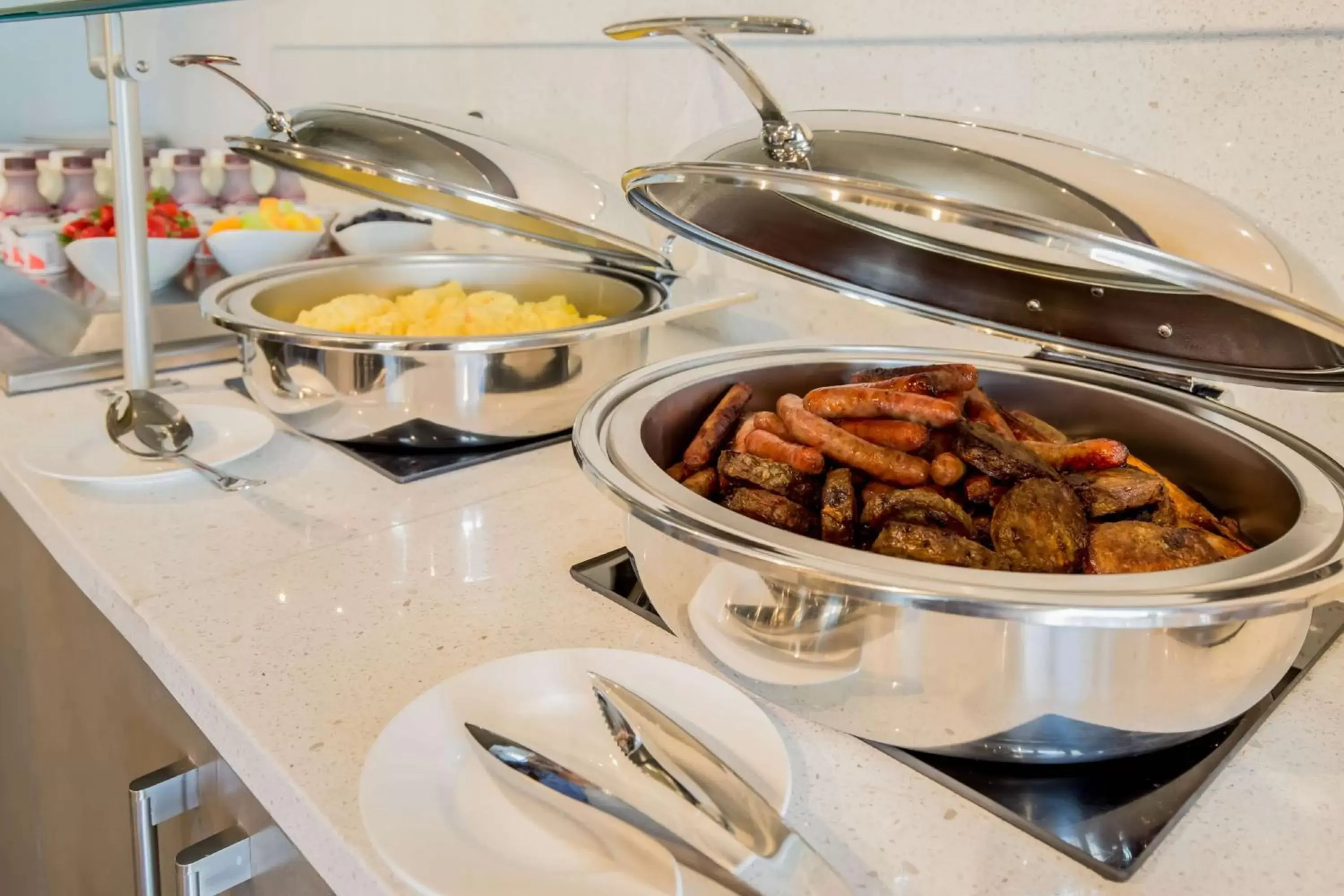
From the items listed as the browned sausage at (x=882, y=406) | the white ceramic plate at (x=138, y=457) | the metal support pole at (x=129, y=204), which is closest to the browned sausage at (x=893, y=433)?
the browned sausage at (x=882, y=406)

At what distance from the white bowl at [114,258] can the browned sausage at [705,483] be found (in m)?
1.39

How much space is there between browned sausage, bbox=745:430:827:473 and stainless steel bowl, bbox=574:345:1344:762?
119mm

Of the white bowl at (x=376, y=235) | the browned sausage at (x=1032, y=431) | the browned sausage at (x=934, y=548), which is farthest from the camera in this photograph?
the white bowl at (x=376, y=235)

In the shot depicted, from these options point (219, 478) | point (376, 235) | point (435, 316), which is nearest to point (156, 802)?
point (219, 478)

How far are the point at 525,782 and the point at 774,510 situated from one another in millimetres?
278

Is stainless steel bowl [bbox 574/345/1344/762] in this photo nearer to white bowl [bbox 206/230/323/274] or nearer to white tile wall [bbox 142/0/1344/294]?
white tile wall [bbox 142/0/1344/294]

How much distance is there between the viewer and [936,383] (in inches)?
34.7

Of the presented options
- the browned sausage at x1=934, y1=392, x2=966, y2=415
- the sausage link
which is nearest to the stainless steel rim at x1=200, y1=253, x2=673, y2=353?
the sausage link

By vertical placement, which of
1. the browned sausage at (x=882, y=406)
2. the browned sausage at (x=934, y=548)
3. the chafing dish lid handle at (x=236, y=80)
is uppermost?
the chafing dish lid handle at (x=236, y=80)

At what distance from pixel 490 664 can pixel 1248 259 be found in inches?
22.9

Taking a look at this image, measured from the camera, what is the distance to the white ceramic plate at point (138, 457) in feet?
3.53

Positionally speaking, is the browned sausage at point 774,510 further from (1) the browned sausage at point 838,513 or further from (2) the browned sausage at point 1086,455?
(2) the browned sausage at point 1086,455

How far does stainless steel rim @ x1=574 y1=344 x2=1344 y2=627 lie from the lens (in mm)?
535

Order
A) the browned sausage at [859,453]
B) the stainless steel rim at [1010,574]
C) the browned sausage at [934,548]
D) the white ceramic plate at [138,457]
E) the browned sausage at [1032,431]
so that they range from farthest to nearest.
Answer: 1. the white ceramic plate at [138,457]
2. the browned sausage at [1032,431]
3. the browned sausage at [859,453]
4. the browned sausage at [934,548]
5. the stainless steel rim at [1010,574]
